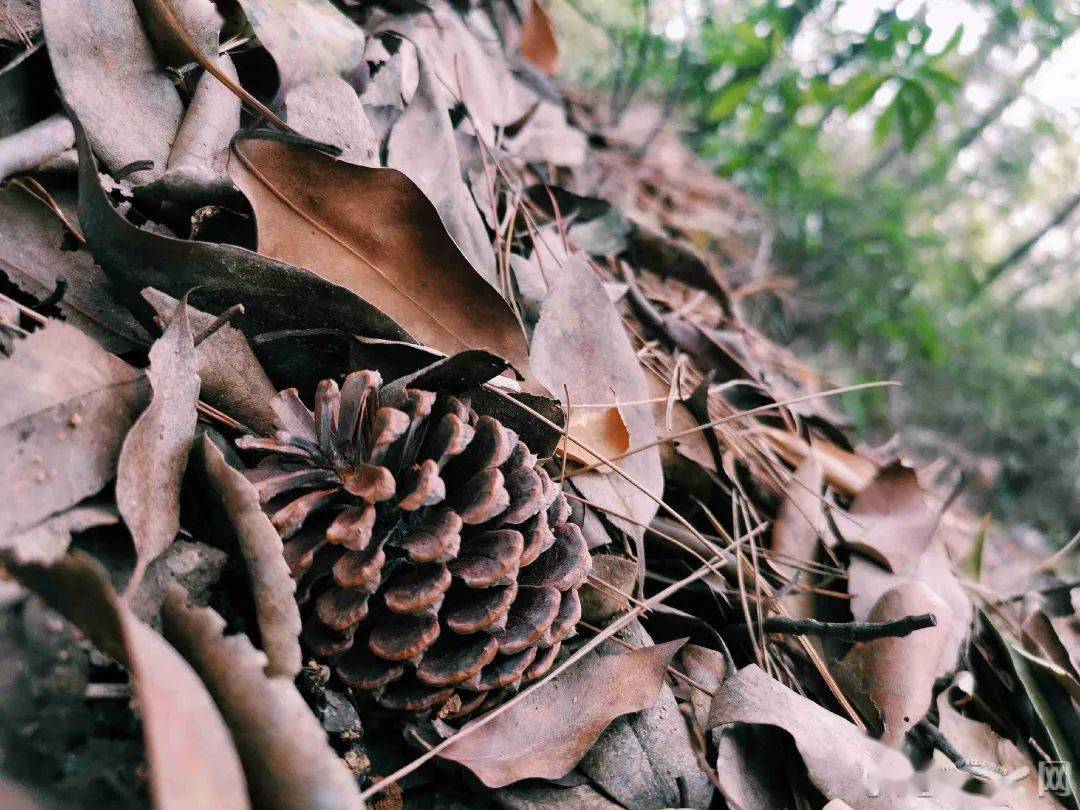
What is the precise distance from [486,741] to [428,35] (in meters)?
1.28

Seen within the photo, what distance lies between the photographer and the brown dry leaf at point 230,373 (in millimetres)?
658

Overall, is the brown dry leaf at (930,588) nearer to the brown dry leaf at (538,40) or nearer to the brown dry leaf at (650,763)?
the brown dry leaf at (650,763)

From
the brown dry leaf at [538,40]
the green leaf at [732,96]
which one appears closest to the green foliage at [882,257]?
the green leaf at [732,96]

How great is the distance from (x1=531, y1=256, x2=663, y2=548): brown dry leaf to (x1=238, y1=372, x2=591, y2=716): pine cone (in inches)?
8.3

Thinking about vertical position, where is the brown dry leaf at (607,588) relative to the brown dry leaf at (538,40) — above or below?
below

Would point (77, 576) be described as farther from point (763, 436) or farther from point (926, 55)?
point (926, 55)

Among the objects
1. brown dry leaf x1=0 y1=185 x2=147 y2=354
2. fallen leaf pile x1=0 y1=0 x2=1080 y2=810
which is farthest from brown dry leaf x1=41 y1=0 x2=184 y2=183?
brown dry leaf x1=0 y1=185 x2=147 y2=354

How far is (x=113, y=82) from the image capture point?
30.9 inches

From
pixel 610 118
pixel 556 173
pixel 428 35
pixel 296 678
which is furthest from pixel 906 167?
pixel 296 678

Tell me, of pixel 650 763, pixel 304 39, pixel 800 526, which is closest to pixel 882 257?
pixel 800 526

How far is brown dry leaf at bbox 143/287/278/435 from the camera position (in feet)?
2.16

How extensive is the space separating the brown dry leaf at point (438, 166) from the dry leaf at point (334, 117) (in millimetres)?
49

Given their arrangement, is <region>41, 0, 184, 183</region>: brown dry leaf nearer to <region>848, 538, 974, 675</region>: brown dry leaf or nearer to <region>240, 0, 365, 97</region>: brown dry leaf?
<region>240, 0, 365, 97</region>: brown dry leaf

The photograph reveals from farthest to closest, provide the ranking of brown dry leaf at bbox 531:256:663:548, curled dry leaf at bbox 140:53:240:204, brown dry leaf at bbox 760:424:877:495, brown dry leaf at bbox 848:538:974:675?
brown dry leaf at bbox 760:424:877:495 → brown dry leaf at bbox 848:538:974:675 → brown dry leaf at bbox 531:256:663:548 → curled dry leaf at bbox 140:53:240:204
